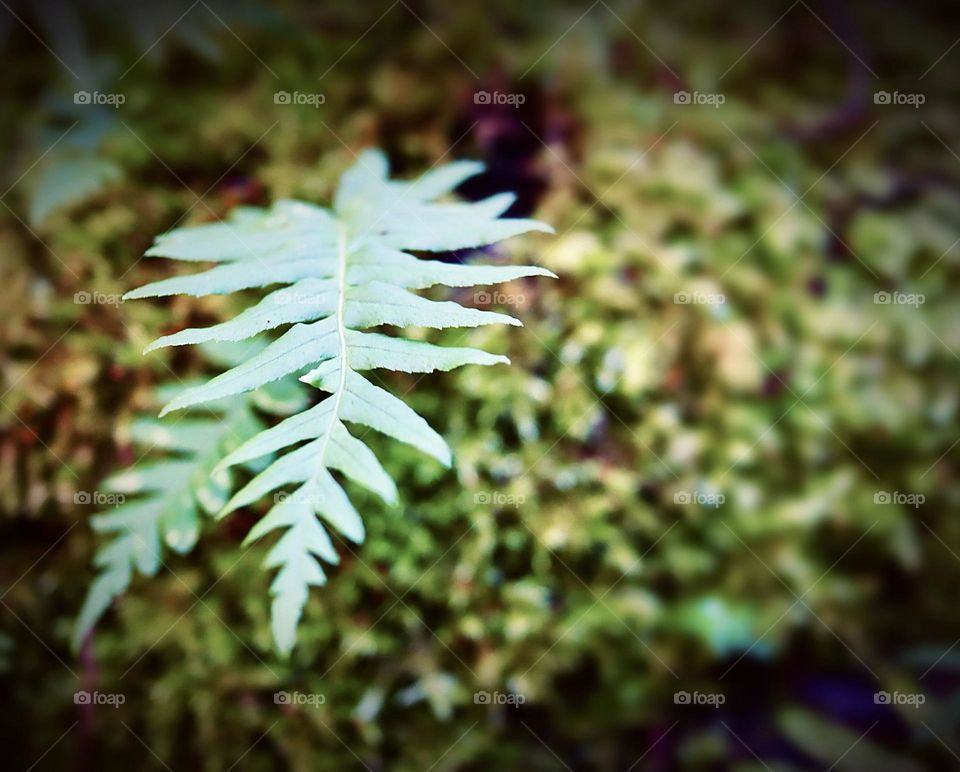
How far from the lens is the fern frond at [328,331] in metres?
1.11

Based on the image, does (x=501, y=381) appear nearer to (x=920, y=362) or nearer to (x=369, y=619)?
(x=369, y=619)

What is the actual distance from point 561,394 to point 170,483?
1053 mm

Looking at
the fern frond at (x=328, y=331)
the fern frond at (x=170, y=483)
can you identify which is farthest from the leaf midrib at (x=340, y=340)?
the fern frond at (x=170, y=483)

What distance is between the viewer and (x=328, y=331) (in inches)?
48.4

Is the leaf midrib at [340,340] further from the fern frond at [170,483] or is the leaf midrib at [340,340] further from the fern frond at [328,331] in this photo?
the fern frond at [170,483]

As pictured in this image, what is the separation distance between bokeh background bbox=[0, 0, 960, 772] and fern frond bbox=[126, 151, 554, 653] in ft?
1.17

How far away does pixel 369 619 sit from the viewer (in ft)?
5.77

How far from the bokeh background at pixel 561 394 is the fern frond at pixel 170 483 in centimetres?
8

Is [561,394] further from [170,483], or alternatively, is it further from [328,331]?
[170,483]

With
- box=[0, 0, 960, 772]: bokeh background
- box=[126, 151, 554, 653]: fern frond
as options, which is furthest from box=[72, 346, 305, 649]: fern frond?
box=[126, 151, 554, 653]: fern frond

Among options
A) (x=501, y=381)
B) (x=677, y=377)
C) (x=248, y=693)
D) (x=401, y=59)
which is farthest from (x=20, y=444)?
(x=677, y=377)

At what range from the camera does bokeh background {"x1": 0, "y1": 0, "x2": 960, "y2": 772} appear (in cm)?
176

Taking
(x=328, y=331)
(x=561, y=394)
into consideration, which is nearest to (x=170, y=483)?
(x=328, y=331)

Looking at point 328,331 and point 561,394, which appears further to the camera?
point 561,394
